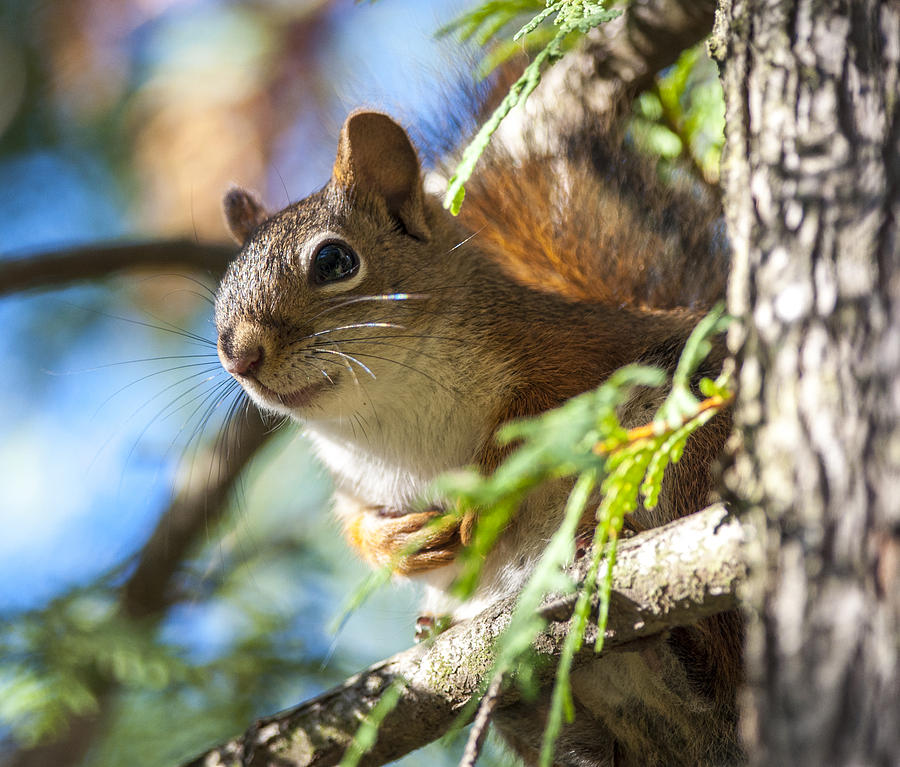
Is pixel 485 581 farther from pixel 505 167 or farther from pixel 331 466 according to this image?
pixel 505 167

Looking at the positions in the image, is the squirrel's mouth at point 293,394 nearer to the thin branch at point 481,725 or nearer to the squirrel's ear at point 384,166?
the squirrel's ear at point 384,166

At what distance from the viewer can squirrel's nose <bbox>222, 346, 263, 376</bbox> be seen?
1.63 meters

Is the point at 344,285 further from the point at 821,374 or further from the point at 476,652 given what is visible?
the point at 821,374

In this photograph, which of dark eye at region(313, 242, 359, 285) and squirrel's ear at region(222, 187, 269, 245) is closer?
dark eye at region(313, 242, 359, 285)

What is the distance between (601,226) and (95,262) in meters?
1.18

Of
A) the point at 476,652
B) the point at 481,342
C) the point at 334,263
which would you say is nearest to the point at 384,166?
the point at 334,263

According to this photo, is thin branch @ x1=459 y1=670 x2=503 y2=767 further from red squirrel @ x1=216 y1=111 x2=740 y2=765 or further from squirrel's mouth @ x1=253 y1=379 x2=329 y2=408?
squirrel's mouth @ x1=253 y1=379 x2=329 y2=408

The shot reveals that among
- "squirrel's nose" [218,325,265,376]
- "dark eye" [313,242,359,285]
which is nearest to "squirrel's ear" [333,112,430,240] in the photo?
"dark eye" [313,242,359,285]

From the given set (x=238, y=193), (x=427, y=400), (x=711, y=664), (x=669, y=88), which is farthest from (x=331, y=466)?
(x=669, y=88)

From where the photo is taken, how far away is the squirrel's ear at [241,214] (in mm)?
2182

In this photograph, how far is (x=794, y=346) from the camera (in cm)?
73

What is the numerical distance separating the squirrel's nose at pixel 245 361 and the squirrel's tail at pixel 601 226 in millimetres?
605

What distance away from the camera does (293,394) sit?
1681mm

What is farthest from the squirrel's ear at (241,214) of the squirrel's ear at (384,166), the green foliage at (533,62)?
the green foliage at (533,62)
